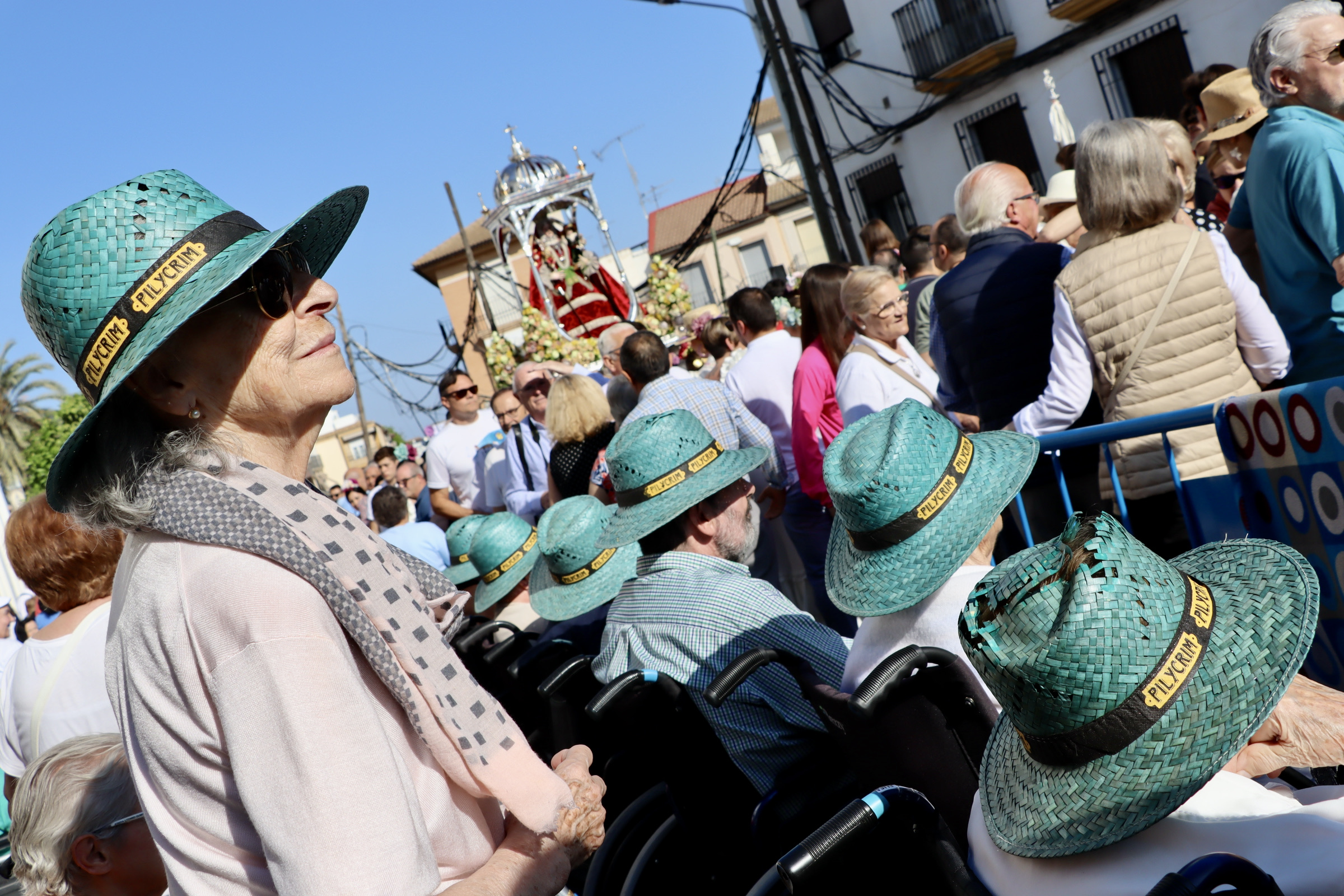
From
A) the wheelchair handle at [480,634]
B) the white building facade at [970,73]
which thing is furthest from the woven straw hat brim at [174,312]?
the white building facade at [970,73]

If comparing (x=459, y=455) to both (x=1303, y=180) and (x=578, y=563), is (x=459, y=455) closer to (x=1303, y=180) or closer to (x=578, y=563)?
(x=578, y=563)

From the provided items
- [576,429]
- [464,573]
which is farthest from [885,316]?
[464,573]

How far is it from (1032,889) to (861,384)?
3.28 meters

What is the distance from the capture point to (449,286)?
155 ft

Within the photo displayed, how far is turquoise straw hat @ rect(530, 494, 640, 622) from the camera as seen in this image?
4.31 meters

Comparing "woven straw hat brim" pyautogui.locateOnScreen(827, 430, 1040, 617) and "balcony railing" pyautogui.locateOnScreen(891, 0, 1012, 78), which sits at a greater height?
"balcony railing" pyautogui.locateOnScreen(891, 0, 1012, 78)

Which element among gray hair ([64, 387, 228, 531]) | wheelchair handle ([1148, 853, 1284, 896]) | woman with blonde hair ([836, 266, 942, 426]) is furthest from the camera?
woman with blonde hair ([836, 266, 942, 426])

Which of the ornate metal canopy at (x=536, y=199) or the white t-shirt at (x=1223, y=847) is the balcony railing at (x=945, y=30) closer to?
the ornate metal canopy at (x=536, y=199)

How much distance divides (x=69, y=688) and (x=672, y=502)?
1918 millimetres

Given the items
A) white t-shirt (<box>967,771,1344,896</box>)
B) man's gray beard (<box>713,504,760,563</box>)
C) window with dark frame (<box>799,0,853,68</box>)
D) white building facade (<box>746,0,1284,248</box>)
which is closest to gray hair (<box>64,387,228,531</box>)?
white t-shirt (<box>967,771,1344,896</box>)

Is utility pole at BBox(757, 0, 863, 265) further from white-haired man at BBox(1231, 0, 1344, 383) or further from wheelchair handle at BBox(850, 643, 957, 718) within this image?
wheelchair handle at BBox(850, 643, 957, 718)

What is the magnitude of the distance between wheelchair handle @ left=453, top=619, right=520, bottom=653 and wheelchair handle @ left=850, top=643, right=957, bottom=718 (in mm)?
2391

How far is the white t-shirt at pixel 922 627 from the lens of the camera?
2297 millimetres

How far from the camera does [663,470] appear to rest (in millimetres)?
3635
